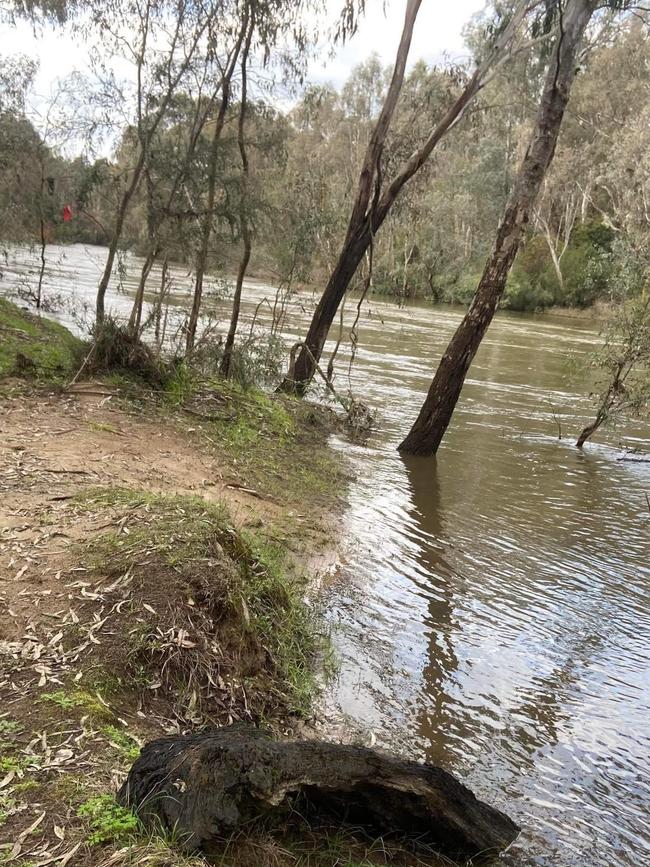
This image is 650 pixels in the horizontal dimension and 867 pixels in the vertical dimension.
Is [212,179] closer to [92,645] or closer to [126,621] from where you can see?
[126,621]

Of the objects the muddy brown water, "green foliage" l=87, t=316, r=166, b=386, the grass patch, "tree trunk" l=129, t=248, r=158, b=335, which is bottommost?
the muddy brown water

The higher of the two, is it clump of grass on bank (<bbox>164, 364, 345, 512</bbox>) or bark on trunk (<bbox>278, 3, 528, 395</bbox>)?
bark on trunk (<bbox>278, 3, 528, 395</bbox>)

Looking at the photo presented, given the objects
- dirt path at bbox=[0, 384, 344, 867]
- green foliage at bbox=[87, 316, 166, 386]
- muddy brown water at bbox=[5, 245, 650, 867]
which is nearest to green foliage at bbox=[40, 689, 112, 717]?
dirt path at bbox=[0, 384, 344, 867]

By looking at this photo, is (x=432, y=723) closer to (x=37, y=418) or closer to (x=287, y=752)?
(x=287, y=752)

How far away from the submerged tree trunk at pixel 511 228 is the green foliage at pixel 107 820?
24.1 ft

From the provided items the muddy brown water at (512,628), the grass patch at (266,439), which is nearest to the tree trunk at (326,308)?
the grass patch at (266,439)

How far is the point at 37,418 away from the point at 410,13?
7.52 meters

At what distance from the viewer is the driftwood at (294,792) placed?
2.07 metres

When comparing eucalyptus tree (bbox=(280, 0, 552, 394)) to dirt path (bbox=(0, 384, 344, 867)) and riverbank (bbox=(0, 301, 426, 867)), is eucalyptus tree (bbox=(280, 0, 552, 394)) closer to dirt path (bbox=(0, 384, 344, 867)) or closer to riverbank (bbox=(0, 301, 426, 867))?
riverbank (bbox=(0, 301, 426, 867))

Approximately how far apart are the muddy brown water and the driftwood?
1.42ft

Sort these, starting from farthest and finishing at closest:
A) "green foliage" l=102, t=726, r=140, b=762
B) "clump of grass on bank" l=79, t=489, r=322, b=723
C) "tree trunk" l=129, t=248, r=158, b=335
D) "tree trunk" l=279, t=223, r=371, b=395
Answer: "tree trunk" l=279, t=223, r=371, b=395, "tree trunk" l=129, t=248, r=158, b=335, "clump of grass on bank" l=79, t=489, r=322, b=723, "green foliage" l=102, t=726, r=140, b=762

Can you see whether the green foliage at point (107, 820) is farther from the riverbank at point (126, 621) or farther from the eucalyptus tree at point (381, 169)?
the eucalyptus tree at point (381, 169)

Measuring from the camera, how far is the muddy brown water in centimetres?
321

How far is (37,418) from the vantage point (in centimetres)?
625
